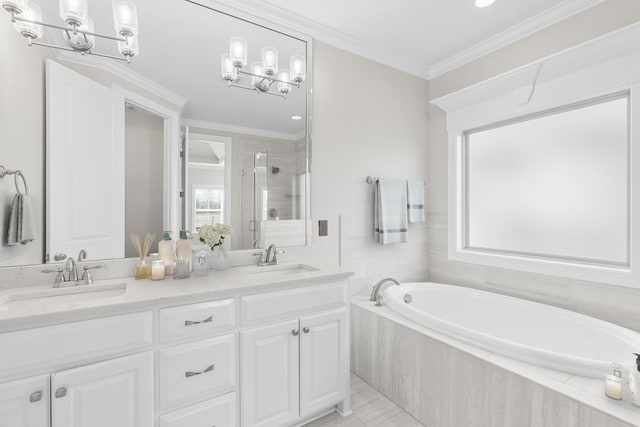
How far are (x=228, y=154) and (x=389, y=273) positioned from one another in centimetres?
167

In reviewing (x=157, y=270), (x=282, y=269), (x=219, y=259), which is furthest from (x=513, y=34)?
(x=157, y=270)

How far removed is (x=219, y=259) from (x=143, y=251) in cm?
40

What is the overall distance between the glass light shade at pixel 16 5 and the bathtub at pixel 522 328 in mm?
2495

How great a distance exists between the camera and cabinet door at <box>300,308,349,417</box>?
5.16ft

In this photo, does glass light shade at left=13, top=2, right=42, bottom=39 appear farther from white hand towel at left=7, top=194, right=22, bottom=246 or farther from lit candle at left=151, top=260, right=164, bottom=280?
lit candle at left=151, top=260, right=164, bottom=280

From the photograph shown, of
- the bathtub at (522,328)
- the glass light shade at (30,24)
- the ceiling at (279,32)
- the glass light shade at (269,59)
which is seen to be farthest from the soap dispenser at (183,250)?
the bathtub at (522,328)

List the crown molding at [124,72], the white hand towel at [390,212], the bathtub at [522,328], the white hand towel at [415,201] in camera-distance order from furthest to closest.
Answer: the white hand towel at [415,201]
the white hand towel at [390,212]
the crown molding at [124,72]
the bathtub at [522,328]

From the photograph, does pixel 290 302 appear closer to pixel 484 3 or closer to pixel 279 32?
pixel 279 32

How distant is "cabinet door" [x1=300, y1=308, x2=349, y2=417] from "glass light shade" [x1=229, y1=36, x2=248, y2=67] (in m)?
1.61

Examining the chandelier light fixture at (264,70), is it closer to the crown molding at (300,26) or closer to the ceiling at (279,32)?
the ceiling at (279,32)

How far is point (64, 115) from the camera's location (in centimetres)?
142

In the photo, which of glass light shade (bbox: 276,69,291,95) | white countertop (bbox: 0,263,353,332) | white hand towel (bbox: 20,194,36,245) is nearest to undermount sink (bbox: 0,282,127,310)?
white countertop (bbox: 0,263,353,332)

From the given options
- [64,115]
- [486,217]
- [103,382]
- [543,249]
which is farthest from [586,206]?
[64,115]

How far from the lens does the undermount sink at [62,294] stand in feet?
4.03
